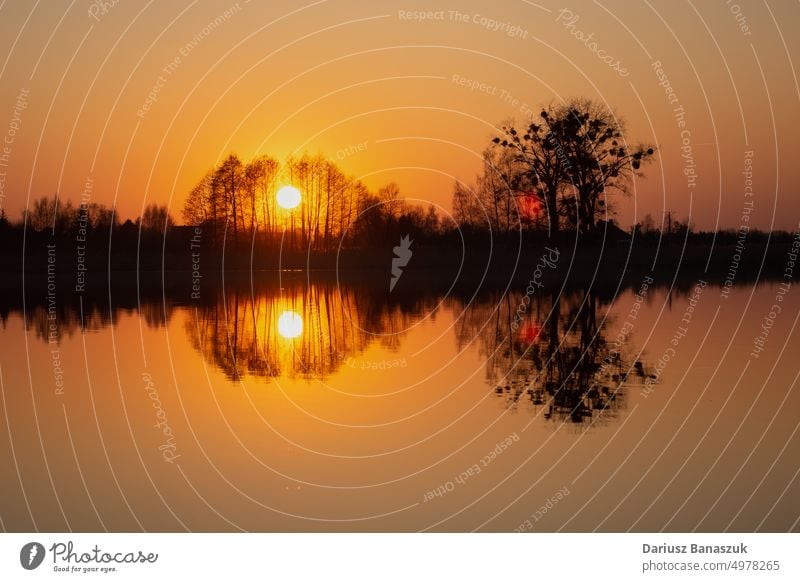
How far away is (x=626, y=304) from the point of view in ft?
119

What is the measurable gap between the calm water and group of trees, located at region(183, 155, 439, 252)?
26.8 metres

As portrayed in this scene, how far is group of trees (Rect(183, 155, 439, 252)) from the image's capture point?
53188 mm

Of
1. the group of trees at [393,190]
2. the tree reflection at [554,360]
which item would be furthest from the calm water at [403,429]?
the group of trees at [393,190]

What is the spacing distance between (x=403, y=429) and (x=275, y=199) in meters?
40.2

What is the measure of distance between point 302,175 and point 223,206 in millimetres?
5059

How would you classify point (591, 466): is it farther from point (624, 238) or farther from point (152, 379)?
point (624, 238)

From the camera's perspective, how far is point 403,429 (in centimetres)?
1543

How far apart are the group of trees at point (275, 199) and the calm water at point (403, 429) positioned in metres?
26.8

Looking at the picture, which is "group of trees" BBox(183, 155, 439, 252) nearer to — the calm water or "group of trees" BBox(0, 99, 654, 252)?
"group of trees" BBox(0, 99, 654, 252)

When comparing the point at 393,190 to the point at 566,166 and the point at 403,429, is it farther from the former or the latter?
the point at 403,429

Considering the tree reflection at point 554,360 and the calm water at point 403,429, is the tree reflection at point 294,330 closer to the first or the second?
the calm water at point 403,429

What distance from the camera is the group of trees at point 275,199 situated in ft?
174

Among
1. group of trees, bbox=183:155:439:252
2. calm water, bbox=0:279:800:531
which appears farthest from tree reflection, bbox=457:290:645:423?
group of trees, bbox=183:155:439:252
